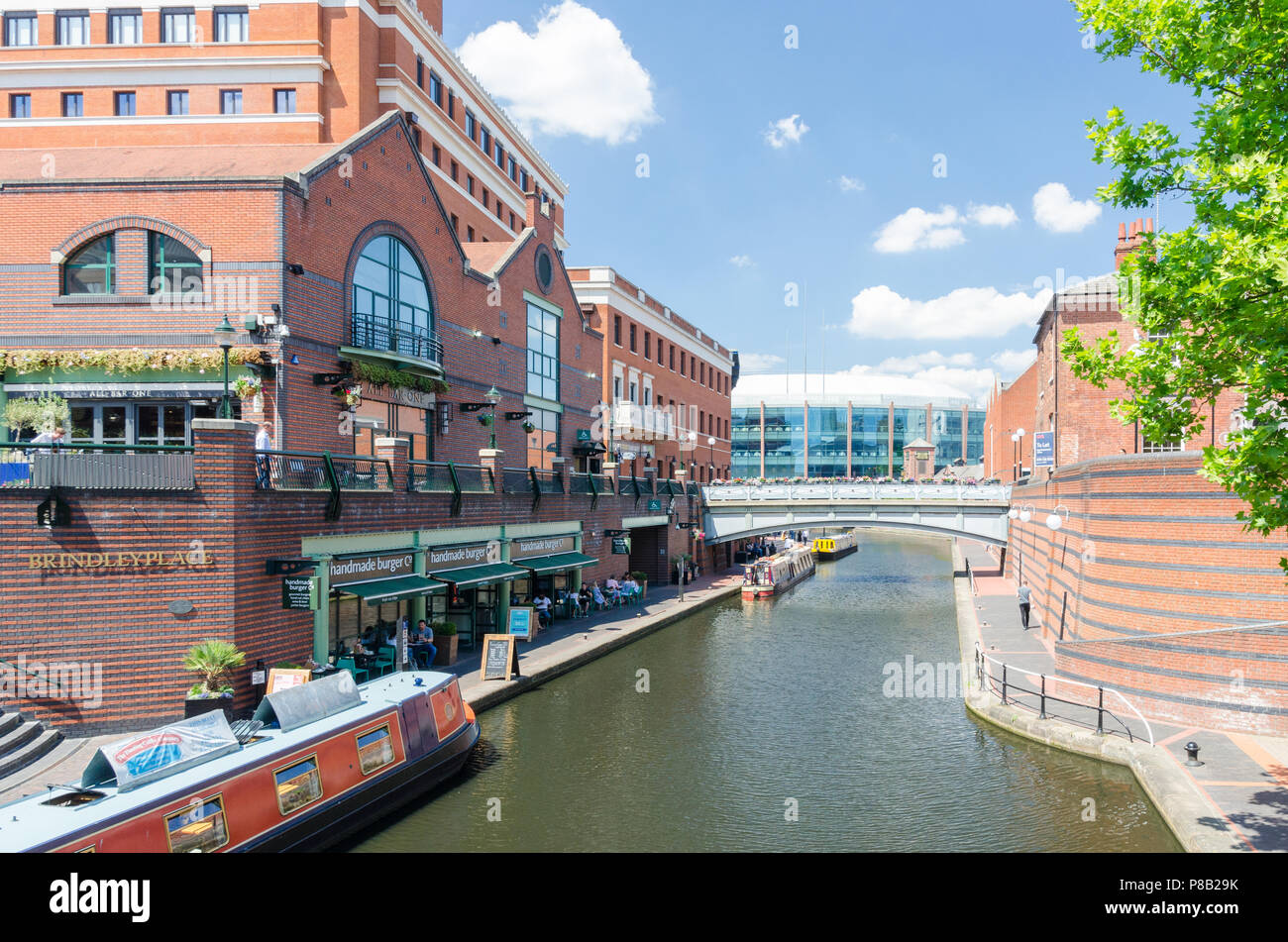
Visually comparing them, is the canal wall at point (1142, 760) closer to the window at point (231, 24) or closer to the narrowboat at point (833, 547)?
the window at point (231, 24)

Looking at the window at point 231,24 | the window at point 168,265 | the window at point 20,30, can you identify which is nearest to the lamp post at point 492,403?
the window at point 168,265

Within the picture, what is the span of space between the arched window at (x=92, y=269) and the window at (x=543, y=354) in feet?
49.3

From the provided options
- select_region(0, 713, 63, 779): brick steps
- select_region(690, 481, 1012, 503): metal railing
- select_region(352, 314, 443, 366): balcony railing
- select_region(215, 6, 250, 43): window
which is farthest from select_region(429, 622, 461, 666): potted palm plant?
select_region(215, 6, 250, 43): window

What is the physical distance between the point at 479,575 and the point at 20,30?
106 ft

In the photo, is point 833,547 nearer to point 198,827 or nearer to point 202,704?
point 202,704

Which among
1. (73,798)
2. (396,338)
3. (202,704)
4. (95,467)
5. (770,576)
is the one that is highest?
(396,338)

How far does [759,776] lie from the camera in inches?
591

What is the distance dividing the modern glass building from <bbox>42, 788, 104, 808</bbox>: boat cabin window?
98.8 m

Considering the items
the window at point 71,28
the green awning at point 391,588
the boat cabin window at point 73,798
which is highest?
the window at point 71,28

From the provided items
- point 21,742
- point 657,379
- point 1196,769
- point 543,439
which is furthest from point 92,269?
point 657,379

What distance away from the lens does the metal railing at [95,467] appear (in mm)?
14328

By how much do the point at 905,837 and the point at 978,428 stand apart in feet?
372

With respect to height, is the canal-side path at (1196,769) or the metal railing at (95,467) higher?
the metal railing at (95,467)

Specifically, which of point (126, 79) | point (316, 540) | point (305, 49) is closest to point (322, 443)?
point (316, 540)
